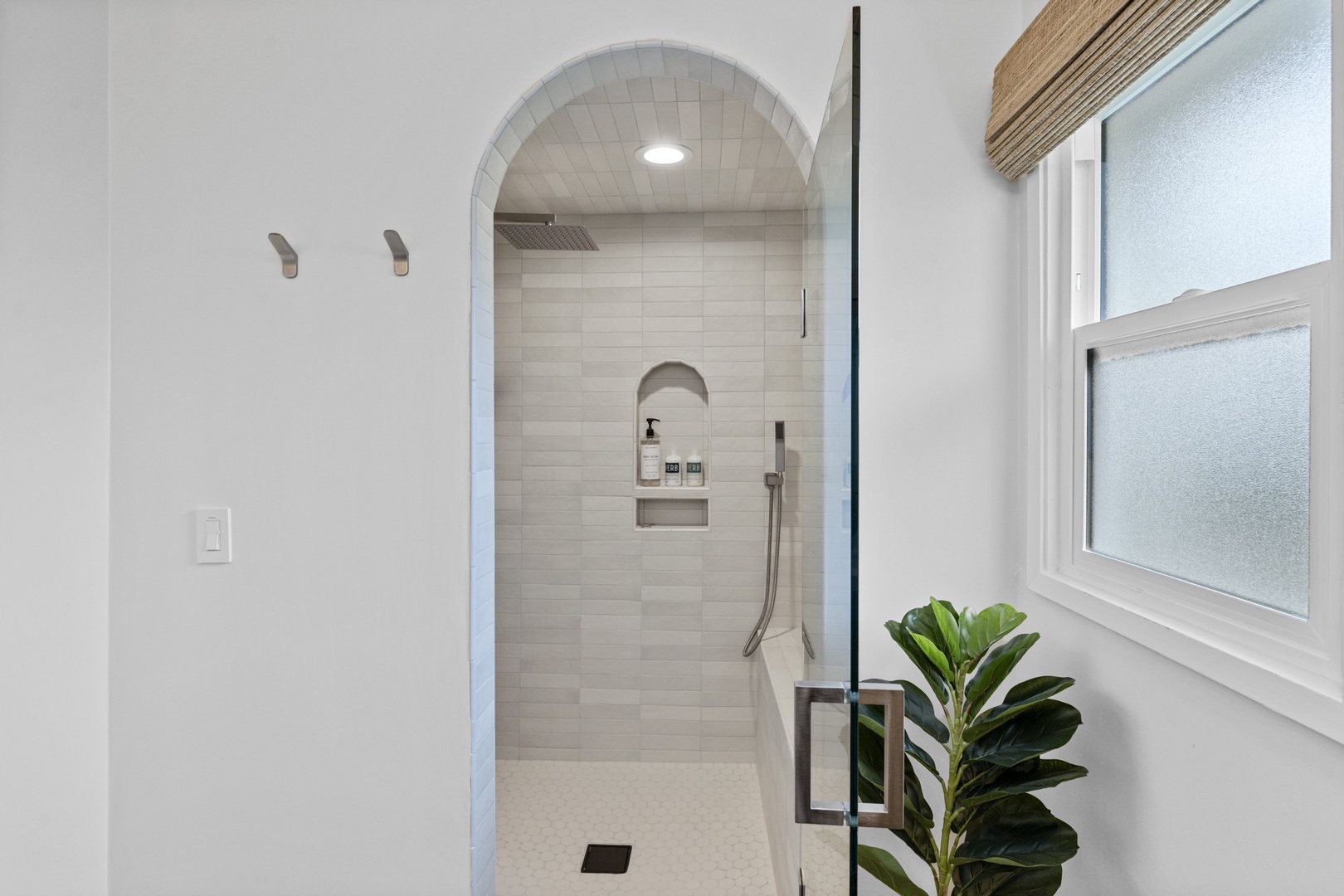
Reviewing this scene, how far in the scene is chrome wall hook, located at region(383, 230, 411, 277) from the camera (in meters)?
1.46

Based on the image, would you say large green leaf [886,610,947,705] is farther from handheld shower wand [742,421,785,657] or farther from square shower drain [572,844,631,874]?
handheld shower wand [742,421,785,657]

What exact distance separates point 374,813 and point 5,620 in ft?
2.49

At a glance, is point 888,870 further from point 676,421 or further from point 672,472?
point 676,421

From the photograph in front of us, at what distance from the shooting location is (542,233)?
102 inches

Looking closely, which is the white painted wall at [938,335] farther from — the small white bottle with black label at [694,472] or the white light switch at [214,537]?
the small white bottle with black label at [694,472]

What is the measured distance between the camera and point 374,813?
1522mm

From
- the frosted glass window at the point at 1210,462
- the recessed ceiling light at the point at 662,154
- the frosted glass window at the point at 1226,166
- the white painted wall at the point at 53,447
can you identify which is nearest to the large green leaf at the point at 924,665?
the frosted glass window at the point at 1210,462

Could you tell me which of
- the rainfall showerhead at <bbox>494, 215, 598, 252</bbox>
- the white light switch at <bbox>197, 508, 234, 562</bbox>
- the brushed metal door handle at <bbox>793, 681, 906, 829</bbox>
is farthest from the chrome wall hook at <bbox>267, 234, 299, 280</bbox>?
the brushed metal door handle at <bbox>793, 681, 906, 829</bbox>

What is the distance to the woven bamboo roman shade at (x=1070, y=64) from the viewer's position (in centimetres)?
90

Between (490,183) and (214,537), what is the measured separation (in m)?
0.93

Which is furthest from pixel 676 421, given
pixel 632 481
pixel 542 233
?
pixel 542 233

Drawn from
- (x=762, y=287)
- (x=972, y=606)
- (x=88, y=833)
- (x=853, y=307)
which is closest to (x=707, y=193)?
(x=762, y=287)

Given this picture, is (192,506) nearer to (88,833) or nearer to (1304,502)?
(88,833)

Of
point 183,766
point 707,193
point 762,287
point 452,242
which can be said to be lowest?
point 183,766
